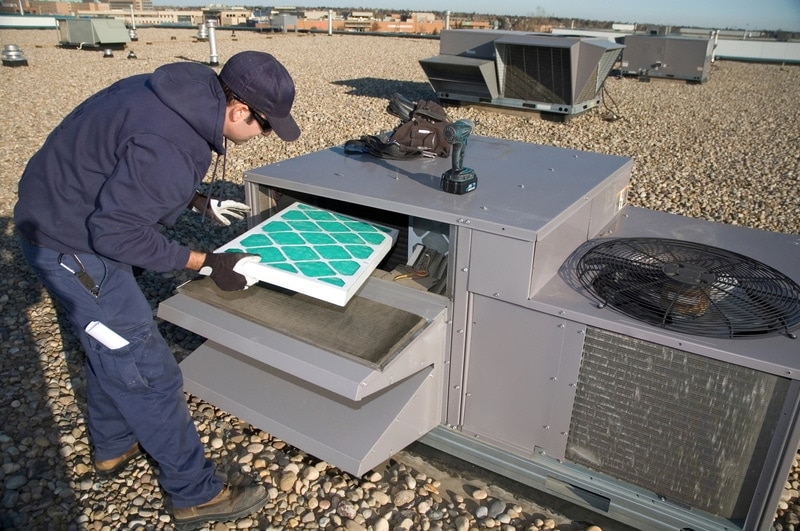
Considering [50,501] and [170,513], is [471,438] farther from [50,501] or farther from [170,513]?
[50,501]

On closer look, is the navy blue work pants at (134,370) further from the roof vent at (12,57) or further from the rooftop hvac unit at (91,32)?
the rooftop hvac unit at (91,32)

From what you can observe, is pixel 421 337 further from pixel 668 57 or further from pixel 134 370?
pixel 668 57

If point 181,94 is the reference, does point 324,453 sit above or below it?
below

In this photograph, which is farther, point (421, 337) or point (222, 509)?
point (222, 509)

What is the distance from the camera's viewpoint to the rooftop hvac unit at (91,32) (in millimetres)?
15719

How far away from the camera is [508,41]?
27.3 feet

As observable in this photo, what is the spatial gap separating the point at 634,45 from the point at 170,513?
44.3ft

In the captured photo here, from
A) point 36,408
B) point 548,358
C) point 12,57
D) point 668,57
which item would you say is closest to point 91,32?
point 12,57

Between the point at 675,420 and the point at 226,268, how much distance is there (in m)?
1.57

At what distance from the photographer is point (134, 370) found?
6.57ft

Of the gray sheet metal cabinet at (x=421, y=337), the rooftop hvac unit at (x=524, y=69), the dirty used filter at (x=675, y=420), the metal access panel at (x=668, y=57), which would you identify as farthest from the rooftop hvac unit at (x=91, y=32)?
the dirty used filter at (x=675, y=420)

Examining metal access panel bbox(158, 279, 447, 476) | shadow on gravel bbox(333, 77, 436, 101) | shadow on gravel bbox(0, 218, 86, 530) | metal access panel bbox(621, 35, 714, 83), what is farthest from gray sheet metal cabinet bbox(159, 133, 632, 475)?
metal access panel bbox(621, 35, 714, 83)

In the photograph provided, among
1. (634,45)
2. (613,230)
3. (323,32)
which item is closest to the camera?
(613,230)

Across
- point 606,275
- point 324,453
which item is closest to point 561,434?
point 606,275
